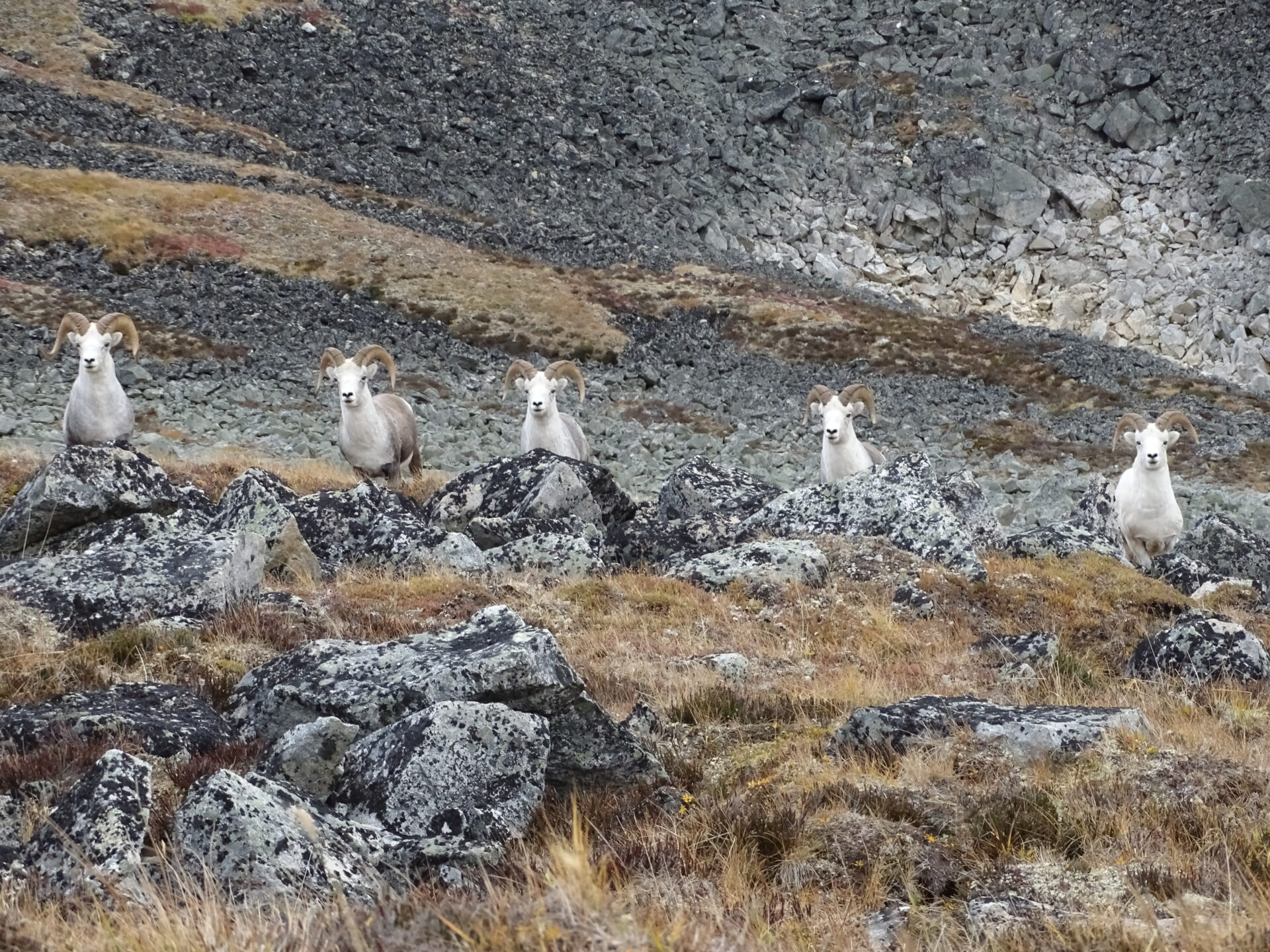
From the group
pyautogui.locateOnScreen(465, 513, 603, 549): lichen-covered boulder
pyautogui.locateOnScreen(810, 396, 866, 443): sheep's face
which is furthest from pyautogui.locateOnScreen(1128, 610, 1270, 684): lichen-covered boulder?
pyautogui.locateOnScreen(810, 396, 866, 443): sheep's face

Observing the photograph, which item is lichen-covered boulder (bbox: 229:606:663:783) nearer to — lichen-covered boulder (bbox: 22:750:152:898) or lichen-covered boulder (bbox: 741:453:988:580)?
lichen-covered boulder (bbox: 22:750:152:898)

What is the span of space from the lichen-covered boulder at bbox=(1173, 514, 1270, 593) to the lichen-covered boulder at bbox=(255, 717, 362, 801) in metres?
15.3

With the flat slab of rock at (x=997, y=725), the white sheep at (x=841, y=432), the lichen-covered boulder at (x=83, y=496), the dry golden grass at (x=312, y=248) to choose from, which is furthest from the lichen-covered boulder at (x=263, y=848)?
the dry golden grass at (x=312, y=248)

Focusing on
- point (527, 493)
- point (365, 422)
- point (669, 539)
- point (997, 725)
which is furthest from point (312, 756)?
point (365, 422)

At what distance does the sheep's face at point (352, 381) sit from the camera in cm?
1866

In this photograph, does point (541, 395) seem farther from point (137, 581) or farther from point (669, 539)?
point (137, 581)

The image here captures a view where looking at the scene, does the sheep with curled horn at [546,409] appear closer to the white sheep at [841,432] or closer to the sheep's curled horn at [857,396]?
the white sheep at [841,432]

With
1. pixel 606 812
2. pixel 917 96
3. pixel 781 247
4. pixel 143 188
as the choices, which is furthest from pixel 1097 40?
pixel 606 812

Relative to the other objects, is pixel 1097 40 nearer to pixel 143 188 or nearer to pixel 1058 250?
pixel 1058 250

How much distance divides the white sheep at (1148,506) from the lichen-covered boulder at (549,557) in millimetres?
9045

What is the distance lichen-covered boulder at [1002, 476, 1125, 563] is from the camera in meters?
15.2

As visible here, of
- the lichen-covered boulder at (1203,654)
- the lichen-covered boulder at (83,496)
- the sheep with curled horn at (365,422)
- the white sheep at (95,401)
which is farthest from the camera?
the sheep with curled horn at (365,422)

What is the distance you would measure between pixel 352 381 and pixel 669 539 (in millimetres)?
6828

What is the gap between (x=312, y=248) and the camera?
51750 mm
